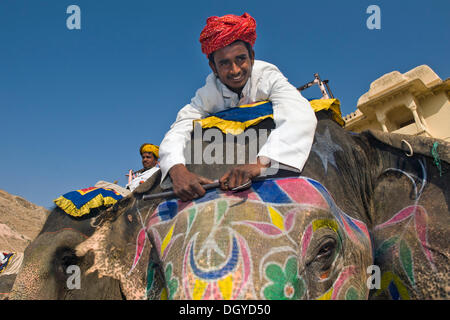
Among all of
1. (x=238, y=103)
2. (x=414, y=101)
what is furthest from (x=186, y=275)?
(x=414, y=101)

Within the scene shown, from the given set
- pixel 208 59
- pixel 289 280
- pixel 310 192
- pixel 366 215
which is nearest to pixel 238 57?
pixel 208 59

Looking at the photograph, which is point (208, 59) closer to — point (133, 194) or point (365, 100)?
point (133, 194)

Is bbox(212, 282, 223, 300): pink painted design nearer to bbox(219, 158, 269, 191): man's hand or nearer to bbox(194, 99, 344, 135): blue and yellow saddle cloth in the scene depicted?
bbox(219, 158, 269, 191): man's hand

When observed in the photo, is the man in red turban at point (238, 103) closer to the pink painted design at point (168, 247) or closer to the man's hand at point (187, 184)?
the man's hand at point (187, 184)

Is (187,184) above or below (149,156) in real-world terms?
below

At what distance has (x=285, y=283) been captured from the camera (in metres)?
1.82

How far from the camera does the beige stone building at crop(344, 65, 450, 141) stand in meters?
20.3

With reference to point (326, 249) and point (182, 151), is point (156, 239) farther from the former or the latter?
point (326, 249)

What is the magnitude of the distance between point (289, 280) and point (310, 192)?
62 centimetres

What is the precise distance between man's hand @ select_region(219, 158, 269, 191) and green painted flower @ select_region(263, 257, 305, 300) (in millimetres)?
552

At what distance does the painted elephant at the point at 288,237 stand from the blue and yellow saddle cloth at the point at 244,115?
0.08 m

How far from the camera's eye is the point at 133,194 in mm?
3123

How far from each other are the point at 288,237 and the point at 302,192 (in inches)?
13.8
